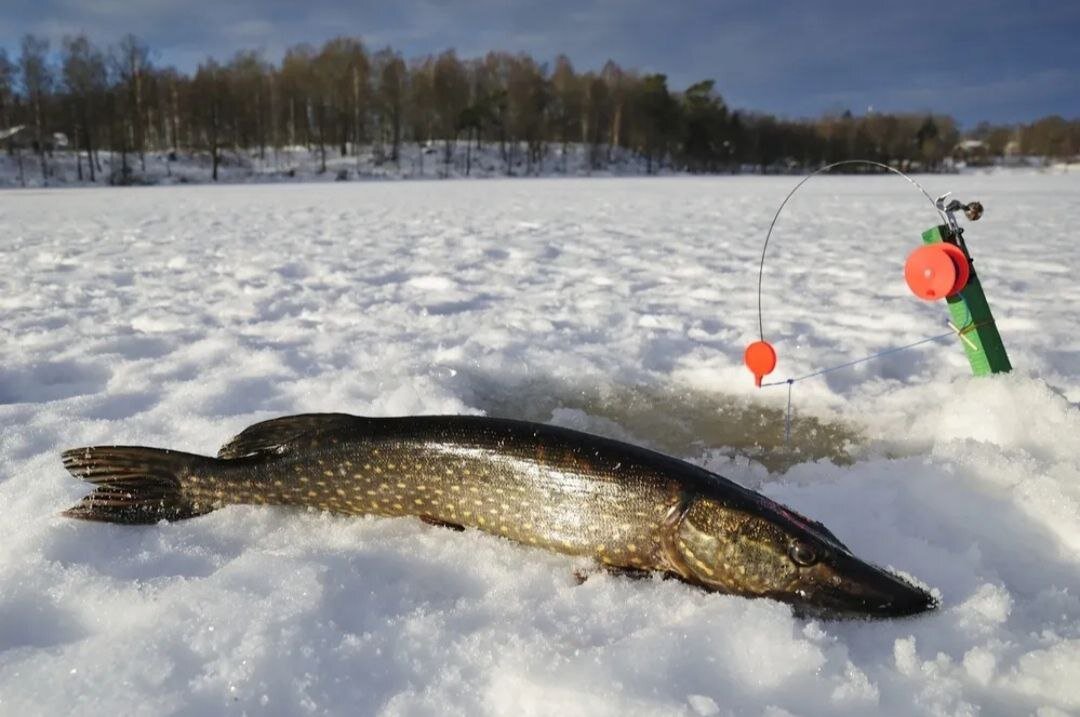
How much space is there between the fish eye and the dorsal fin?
1.25 m

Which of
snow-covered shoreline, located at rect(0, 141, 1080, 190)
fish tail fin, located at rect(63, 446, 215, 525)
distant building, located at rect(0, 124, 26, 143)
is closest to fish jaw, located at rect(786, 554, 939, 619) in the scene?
fish tail fin, located at rect(63, 446, 215, 525)

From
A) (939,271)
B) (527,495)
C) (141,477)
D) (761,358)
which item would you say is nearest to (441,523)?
(527,495)

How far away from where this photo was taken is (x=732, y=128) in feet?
199

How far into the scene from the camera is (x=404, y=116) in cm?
4953

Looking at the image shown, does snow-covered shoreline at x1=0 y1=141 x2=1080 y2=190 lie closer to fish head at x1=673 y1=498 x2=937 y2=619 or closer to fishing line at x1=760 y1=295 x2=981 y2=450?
fishing line at x1=760 y1=295 x2=981 y2=450

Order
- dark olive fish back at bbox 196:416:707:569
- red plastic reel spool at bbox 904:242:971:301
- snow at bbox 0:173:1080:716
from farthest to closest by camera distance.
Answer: red plastic reel spool at bbox 904:242:971:301 → dark olive fish back at bbox 196:416:707:569 → snow at bbox 0:173:1080:716

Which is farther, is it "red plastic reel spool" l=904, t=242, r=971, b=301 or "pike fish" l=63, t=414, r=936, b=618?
"red plastic reel spool" l=904, t=242, r=971, b=301

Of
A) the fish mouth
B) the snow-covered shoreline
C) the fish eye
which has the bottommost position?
the fish mouth

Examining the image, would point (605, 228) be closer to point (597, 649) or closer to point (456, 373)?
point (456, 373)

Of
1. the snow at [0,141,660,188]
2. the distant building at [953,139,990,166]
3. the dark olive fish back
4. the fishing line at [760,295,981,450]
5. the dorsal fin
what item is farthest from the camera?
the distant building at [953,139,990,166]

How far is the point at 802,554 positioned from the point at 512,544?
0.75 metres

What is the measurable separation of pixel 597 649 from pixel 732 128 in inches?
2586

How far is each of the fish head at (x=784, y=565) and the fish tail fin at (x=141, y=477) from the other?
1.43 metres

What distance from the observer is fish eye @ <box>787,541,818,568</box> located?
1.55 metres
